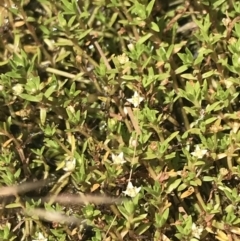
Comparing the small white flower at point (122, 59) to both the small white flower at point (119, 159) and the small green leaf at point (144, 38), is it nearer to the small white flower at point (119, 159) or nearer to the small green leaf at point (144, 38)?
the small green leaf at point (144, 38)

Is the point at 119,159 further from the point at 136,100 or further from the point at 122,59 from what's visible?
the point at 122,59

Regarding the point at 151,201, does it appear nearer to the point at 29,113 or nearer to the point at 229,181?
the point at 229,181

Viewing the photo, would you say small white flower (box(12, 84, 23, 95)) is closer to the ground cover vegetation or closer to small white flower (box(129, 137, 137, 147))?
the ground cover vegetation

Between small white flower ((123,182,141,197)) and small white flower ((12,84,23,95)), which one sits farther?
small white flower ((12,84,23,95))

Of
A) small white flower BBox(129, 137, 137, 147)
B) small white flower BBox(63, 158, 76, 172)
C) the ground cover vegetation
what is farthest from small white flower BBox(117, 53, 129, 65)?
small white flower BBox(63, 158, 76, 172)

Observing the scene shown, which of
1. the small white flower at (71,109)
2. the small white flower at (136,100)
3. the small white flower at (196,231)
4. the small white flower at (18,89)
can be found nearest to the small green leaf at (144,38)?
the small white flower at (136,100)

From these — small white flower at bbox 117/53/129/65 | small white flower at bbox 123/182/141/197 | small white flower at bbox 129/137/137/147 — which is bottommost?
small white flower at bbox 123/182/141/197

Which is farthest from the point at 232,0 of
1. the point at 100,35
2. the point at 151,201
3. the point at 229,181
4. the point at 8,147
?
the point at 8,147

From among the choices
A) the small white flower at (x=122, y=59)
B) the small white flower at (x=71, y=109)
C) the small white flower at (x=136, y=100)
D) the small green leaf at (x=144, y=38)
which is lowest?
the small white flower at (x=136, y=100)

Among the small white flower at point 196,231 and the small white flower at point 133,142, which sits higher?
the small white flower at point 133,142
